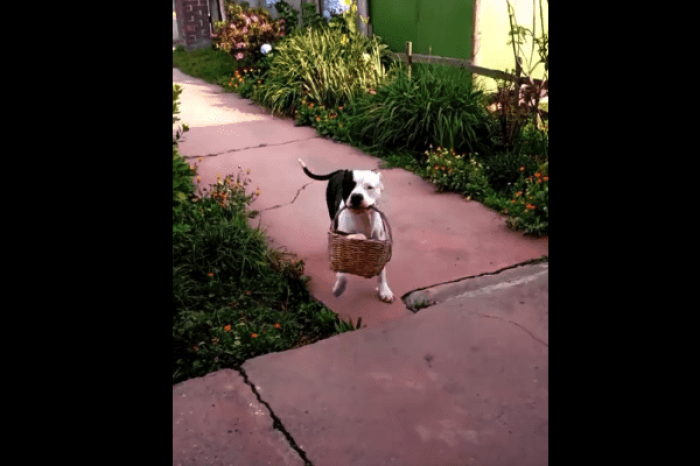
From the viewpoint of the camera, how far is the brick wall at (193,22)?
13.0 metres

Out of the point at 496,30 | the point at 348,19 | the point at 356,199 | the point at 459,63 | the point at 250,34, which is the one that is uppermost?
the point at 348,19

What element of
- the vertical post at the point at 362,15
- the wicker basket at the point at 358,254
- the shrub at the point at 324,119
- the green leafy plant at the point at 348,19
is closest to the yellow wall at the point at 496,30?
the shrub at the point at 324,119

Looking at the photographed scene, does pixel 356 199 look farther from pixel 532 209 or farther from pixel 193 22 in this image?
pixel 193 22

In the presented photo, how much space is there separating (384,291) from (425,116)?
2966 mm

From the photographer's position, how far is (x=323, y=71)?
7645mm

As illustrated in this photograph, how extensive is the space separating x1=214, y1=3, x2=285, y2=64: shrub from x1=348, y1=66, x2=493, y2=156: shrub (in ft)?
11.5

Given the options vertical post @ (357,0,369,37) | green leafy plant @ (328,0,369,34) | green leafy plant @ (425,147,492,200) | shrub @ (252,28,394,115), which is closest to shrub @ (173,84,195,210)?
green leafy plant @ (425,147,492,200)

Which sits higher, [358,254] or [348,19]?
[348,19]

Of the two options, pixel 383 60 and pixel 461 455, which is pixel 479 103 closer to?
pixel 383 60

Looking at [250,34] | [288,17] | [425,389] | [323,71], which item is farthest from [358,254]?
[288,17]

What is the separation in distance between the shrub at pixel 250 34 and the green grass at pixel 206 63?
2.26 feet

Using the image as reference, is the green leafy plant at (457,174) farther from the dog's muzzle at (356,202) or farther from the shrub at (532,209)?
the dog's muzzle at (356,202)
